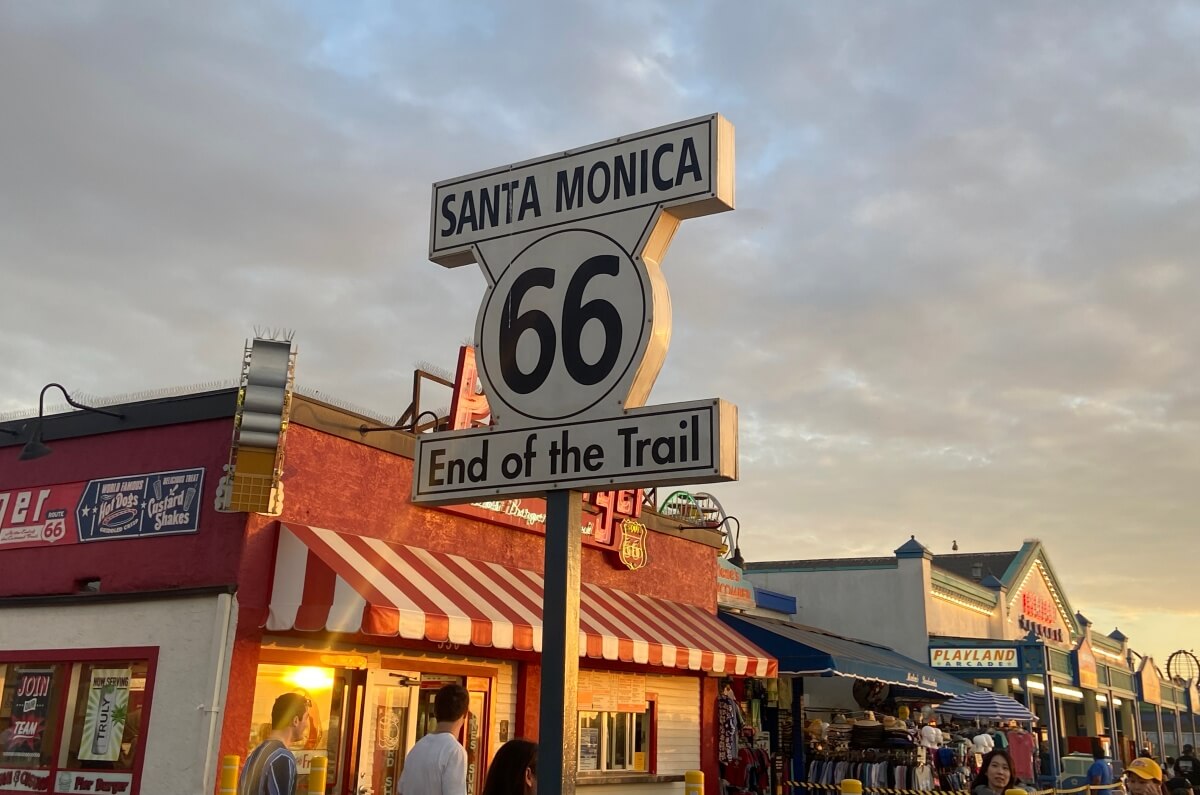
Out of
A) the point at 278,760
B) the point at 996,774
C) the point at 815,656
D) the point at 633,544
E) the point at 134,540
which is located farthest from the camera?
the point at 815,656

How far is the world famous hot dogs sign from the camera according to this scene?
1095 centimetres

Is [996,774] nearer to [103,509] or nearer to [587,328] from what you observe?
[587,328]

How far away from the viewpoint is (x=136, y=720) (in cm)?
1055

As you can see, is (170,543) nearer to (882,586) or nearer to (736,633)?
(736,633)

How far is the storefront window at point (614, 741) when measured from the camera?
14.6 metres

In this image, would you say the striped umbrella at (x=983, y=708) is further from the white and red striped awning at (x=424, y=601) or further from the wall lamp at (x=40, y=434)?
the wall lamp at (x=40, y=434)

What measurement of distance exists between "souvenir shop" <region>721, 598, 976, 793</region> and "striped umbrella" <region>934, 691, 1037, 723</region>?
0.93ft

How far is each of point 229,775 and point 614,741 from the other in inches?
269

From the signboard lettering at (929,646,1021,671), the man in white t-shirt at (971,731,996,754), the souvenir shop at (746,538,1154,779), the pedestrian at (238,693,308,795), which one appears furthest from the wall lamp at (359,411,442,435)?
the signboard lettering at (929,646,1021,671)

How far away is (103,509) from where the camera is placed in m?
11.6

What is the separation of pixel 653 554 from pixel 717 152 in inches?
490

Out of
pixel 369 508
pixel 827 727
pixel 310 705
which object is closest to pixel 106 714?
pixel 310 705

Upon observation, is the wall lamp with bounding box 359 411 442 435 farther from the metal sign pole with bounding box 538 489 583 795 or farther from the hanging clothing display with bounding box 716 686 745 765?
the hanging clothing display with bounding box 716 686 745 765

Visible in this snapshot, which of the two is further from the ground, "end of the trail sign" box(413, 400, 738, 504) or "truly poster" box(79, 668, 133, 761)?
"end of the trail sign" box(413, 400, 738, 504)
